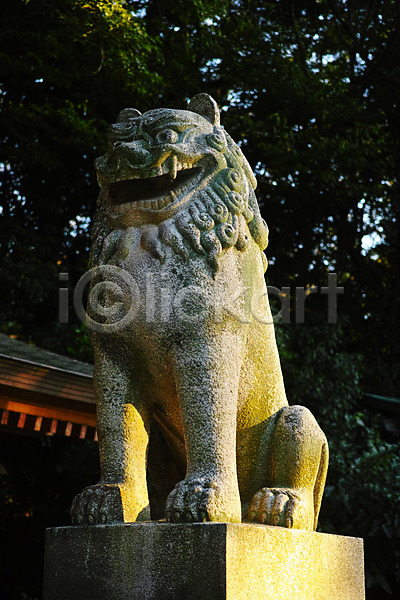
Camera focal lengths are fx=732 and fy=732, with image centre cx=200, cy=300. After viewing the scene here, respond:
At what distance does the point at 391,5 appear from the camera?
36.5 feet

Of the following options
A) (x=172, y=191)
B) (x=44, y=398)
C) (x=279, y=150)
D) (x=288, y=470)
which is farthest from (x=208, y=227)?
(x=279, y=150)

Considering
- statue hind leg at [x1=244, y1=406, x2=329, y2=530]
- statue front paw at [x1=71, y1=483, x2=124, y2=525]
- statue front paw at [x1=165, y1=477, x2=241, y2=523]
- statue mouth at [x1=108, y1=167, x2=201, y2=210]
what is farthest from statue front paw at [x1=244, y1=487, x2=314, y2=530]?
statue mouth at [x1=108, y1=167, x2=201, y2=210]

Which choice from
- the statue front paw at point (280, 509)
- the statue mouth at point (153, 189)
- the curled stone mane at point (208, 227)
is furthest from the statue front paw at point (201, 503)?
the statue mouth at point (153, 189)

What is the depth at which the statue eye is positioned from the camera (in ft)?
9.04

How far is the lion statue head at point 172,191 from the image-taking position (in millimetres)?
2707

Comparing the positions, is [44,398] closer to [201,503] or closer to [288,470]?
[288,470]

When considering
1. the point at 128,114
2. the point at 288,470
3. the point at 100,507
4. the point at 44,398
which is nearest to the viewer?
the point at 100,507

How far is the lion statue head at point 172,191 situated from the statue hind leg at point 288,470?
652mm

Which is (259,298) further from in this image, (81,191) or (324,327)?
(81,191)

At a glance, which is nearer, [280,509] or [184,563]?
[184,563]

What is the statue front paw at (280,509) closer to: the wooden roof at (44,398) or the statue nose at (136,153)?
the statue nose at (136,153)

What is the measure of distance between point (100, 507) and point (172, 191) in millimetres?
1175

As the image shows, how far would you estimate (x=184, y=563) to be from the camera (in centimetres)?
228

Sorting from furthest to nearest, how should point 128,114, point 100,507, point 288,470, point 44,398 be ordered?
1. point 44,398
2. point 128,114
3. point 288,470
4. point 100,507
